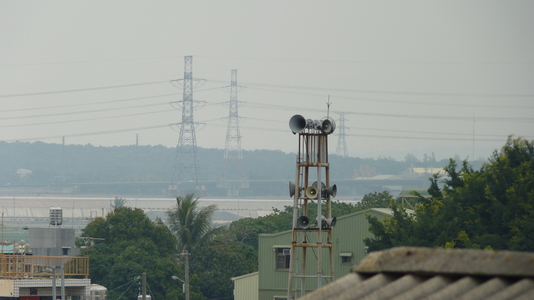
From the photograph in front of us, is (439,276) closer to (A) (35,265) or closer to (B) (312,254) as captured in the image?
(A) (35,265)

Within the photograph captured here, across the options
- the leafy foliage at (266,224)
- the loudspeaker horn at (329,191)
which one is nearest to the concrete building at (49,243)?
the loudspeaker horn at (329,191)

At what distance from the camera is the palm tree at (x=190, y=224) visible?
68.9m

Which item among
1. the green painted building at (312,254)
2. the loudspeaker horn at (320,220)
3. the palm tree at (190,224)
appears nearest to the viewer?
the loudspeaker horn at (320,220)

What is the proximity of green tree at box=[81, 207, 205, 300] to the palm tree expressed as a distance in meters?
1.04

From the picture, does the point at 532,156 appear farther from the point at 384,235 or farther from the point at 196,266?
the point at 196,266

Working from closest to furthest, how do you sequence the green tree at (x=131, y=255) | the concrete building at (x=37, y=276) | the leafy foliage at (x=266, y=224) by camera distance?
the concrete building at (x=37, y=276)
the green tree at (x=131, y=255)
the leafy foliage at (x=266, y=224)

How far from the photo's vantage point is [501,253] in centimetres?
411

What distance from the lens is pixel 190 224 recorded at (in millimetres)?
69500

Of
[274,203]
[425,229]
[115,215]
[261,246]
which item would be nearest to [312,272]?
[261,246]

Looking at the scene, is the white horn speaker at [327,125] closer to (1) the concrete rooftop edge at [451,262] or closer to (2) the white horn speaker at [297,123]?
(2) the white horn speaker at [297,123]

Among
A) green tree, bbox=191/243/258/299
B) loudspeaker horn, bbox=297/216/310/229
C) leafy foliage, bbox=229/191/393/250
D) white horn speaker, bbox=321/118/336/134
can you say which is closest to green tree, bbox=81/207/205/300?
green tree, bbox=191/243/258/299

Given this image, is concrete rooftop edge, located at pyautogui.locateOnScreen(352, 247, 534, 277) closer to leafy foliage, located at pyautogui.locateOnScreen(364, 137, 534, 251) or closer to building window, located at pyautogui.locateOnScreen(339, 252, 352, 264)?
leafy foliage, located at pyautogui.locateOnScreen(364, 137, 534, 251)

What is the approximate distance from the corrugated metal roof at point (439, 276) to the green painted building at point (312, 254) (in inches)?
1570

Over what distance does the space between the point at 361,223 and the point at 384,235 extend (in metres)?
4.82
